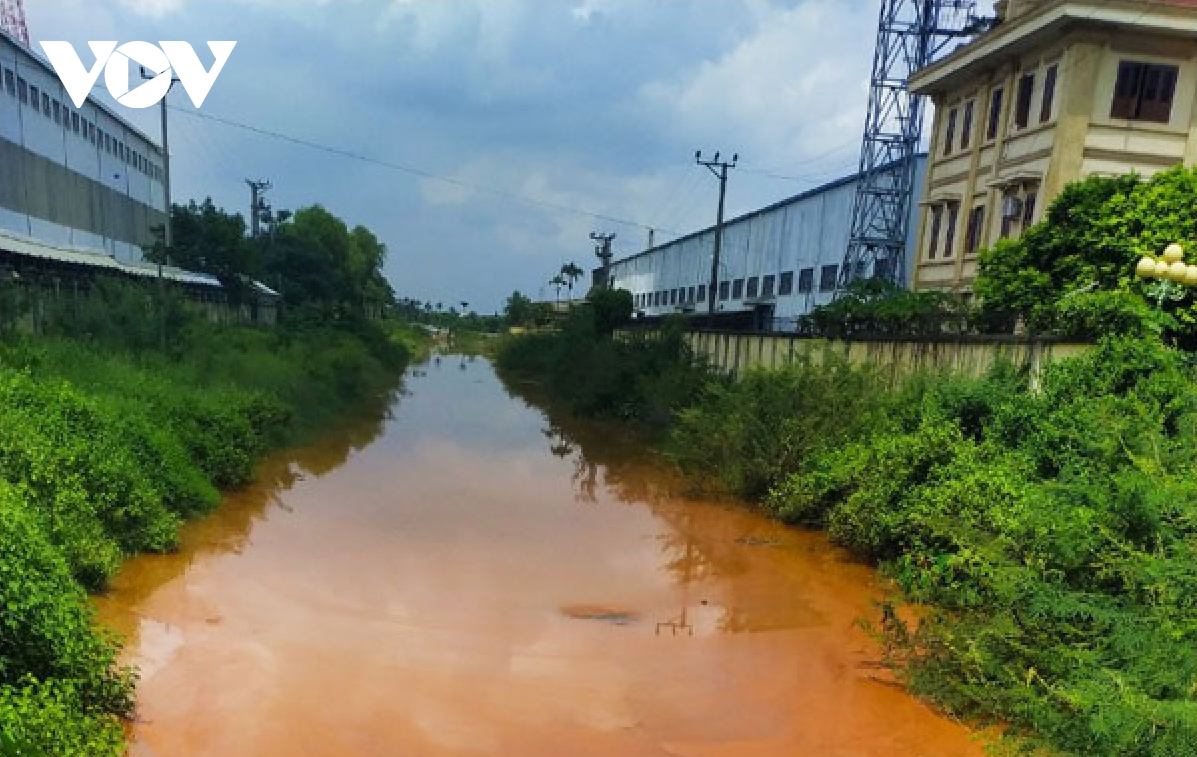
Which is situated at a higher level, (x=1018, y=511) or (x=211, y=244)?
(x=211, y=244)

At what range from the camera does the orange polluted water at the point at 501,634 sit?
231 inches

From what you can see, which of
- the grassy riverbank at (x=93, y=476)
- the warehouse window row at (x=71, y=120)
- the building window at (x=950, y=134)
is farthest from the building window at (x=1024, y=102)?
the warehouse window row at (x=71, y=120)

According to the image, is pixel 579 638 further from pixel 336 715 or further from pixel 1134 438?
pixel 1134 438

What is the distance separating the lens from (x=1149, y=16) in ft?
57.0

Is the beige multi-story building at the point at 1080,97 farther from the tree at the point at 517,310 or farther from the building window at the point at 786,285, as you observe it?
the tree at the point at 517,310

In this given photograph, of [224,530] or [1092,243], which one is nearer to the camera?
[224,530]

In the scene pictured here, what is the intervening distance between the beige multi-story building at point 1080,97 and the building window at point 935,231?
216 centimetres

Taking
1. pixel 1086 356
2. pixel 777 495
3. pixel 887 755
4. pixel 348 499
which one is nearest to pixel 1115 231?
pixel 1086 356

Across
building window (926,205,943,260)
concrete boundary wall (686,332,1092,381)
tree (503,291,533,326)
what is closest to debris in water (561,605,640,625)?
concrete boundary wall (686,332,1092,381)

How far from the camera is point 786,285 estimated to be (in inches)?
1405

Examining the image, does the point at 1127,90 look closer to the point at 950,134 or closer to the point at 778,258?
the point at 950,134

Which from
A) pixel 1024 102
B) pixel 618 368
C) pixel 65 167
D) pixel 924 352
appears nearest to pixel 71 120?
pixel 65 167

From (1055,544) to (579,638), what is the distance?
13.8ft

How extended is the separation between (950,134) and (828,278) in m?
8.86
